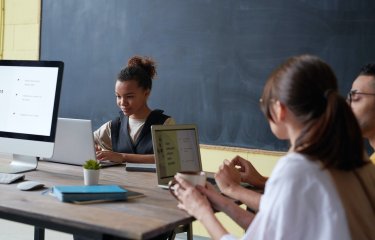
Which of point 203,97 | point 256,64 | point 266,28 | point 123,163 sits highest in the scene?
point 266,28

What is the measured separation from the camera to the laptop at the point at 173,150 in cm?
196

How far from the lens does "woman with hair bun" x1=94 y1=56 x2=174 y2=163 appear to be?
2.77 m

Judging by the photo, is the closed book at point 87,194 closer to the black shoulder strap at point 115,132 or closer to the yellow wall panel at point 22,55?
the black shoulder strap at point 115,132

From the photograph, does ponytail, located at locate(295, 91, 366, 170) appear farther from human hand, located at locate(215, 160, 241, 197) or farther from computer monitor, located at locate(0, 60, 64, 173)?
computer monitor, located at locate(0, 60, 64, 173)

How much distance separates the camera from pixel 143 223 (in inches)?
53.7

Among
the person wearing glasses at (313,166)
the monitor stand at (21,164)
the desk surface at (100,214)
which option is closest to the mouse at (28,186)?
the desk surface at (100,214)

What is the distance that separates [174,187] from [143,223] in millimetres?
300

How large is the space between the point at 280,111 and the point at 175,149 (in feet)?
2.63

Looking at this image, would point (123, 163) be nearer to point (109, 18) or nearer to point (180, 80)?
point (180, 80)

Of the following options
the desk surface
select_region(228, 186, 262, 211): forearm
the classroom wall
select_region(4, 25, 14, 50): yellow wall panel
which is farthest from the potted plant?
select_region(4, 25, 14, 50): yellow wall panel

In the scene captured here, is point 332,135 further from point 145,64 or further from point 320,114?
point 145,64

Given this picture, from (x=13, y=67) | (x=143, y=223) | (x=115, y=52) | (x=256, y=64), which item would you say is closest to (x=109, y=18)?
(x=115, y=52)

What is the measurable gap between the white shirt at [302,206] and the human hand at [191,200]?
0.29 meters

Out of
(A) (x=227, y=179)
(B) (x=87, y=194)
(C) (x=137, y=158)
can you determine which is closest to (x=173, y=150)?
(A) (x=227, y=179)
